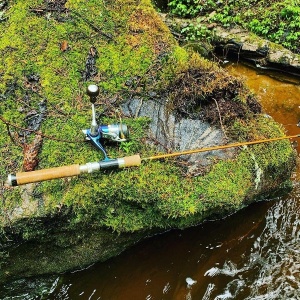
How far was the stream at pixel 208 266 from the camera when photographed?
14.6 feet

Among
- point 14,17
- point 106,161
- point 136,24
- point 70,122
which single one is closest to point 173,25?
point 136,24

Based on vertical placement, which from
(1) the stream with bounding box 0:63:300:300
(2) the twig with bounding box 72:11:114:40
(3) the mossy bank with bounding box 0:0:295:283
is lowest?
(1) the stream with bounding box 0:63:300:300

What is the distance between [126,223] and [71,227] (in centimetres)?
55

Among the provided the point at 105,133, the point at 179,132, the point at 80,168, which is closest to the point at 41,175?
the point at 80,168

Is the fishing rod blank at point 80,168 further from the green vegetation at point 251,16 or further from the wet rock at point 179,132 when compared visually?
the green vegetation at point 251,16

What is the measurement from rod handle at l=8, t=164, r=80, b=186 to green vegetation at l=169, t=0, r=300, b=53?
4196 mm

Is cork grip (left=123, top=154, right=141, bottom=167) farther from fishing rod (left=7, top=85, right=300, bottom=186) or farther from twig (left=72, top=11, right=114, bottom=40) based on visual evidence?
twig (left=72, top=11, right=114, bottom=40)

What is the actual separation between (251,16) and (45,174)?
524 cm

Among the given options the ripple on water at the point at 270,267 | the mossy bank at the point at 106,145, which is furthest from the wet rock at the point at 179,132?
the ripple on water at the point at 270,267

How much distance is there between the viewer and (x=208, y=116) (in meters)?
4.51

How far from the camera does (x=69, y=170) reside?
364 cm

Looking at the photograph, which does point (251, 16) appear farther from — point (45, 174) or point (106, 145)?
point (45, 174)

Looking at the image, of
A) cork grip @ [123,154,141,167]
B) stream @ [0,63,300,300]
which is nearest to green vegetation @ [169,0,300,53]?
stream @ [0,63,300,300]

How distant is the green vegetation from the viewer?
6961mm
